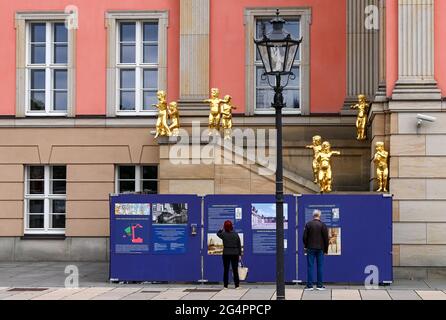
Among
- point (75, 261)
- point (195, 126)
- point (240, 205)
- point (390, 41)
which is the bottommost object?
point (75, 261)

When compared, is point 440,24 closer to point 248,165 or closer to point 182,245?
point 248,165

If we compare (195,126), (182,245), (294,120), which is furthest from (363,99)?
(182,245)

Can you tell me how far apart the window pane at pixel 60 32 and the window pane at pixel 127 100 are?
2692 mm

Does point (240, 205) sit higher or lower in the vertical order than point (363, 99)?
lower

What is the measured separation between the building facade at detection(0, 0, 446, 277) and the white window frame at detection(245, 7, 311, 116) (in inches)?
1.4

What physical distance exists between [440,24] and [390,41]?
132 cm

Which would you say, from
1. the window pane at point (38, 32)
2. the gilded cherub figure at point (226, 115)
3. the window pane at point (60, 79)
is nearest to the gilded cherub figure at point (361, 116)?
the gilded cherub figure at point (226, 115)

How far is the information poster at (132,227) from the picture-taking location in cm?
2369

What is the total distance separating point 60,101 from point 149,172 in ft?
12.7

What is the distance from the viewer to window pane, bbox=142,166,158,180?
31.8 meters

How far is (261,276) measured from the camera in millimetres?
23391

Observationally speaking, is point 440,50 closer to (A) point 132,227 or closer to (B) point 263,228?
→ (B) point 263,228

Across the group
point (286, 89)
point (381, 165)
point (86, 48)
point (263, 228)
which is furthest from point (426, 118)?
point (86, 48)

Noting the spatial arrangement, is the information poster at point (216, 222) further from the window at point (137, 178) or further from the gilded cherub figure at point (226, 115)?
the window at point (137, 178)
